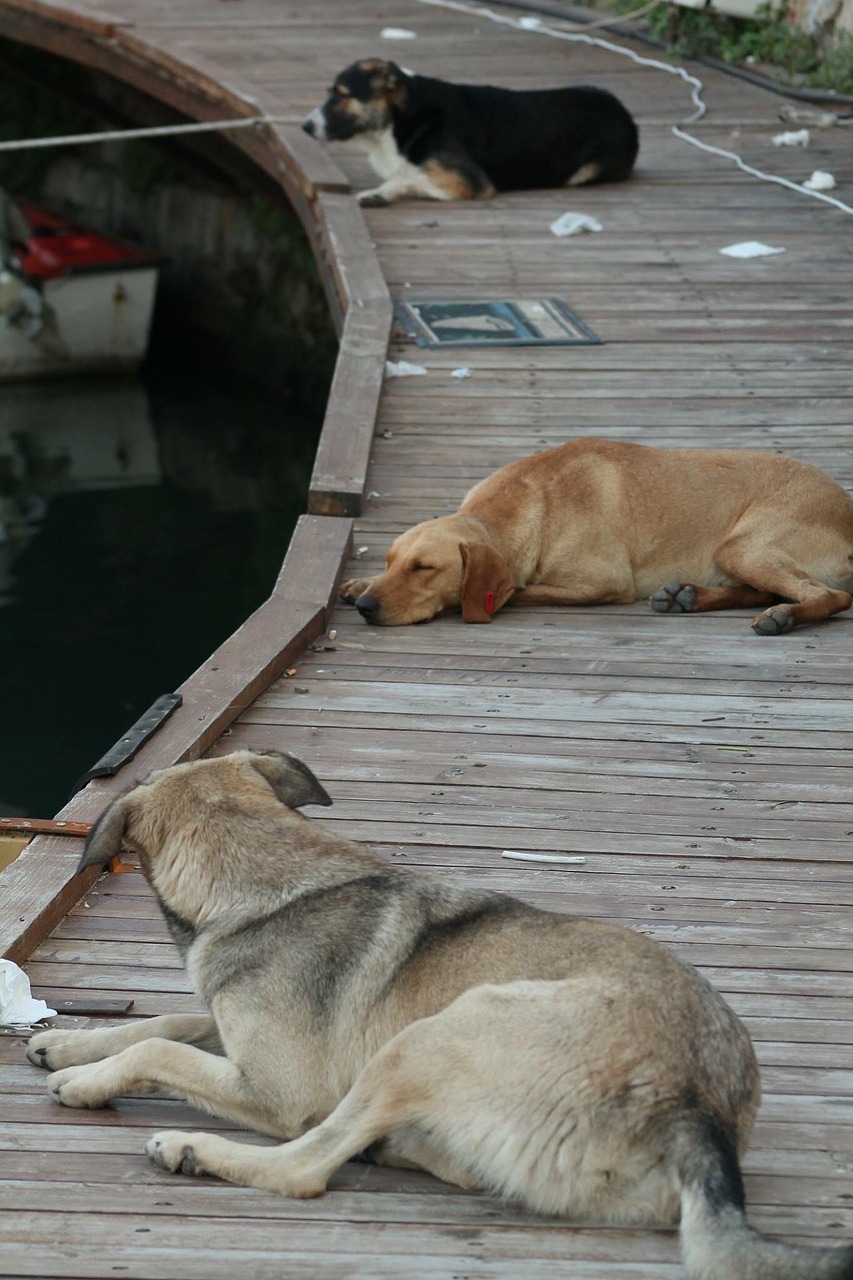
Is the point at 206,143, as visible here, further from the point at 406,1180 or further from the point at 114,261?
the point at 406,1180

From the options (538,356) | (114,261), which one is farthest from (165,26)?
(538,356)

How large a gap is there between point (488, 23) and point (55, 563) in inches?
246

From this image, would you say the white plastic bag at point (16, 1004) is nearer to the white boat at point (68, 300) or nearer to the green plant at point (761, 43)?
the green plant at point (761, 43)

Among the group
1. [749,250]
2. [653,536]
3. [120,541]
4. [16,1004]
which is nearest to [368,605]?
[653,536]

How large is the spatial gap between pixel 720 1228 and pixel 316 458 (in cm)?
451

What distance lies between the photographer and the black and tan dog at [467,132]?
9.45 meters

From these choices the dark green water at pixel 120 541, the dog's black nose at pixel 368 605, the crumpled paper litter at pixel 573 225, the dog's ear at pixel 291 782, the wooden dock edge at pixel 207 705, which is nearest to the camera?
the dog's ear at pixel 291 782

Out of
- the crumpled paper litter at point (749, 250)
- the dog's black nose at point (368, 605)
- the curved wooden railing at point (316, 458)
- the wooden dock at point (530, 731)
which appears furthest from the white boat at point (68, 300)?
the dog's black nose at point (368, 605)

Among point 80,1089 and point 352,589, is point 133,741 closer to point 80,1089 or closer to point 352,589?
point 352,589

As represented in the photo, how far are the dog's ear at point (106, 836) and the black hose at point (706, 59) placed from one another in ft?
32.5

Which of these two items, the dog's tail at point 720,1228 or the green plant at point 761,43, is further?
the green plant at point 761,43

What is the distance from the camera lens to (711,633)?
5.32m

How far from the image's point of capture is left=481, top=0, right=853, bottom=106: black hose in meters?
11.7

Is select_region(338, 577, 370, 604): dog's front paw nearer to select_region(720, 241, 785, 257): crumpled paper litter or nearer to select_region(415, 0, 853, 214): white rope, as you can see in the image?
select_region(720, 241, 785, 257): crumpled paper litter
